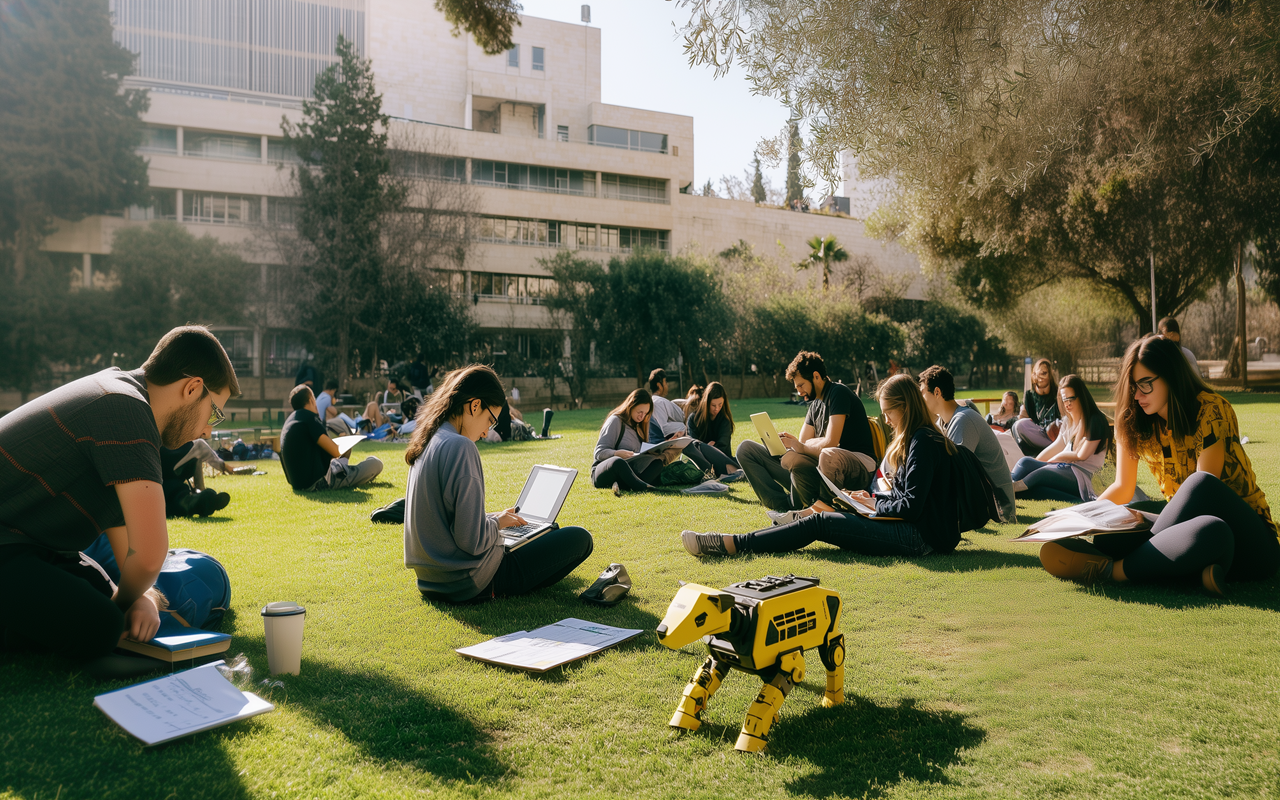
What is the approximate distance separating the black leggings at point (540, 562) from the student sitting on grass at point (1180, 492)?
3009mm

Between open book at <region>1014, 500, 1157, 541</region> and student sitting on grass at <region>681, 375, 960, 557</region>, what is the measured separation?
83 centimetres

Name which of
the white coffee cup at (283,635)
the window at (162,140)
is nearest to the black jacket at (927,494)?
the white coffee cup at (283,635)

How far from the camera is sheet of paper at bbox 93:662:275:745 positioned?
9.48 feet

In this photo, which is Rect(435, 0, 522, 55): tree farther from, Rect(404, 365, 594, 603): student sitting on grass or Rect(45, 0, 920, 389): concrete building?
Rect(45, 0, 920, 389): concrete building

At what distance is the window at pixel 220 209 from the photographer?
42.2m

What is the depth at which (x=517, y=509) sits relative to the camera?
570 centimetres

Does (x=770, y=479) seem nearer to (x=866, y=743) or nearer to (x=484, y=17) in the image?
(x=484, y=17)

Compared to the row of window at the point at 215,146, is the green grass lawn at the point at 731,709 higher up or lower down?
lower down

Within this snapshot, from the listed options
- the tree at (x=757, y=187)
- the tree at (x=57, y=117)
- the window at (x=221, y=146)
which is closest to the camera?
the tree at (x=57, y=117)

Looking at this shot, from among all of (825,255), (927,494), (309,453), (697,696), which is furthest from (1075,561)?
(825,255)

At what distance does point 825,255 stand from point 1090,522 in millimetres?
52566

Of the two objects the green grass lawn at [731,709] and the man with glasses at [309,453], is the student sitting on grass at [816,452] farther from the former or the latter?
the man with glasses at [309,453]

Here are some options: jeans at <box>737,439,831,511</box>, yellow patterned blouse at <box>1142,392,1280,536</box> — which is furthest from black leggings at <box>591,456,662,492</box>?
yellow patterned blouse at <box>1142,392,1280,536</box>

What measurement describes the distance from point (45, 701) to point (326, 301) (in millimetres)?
33267
